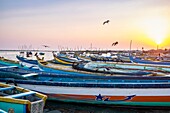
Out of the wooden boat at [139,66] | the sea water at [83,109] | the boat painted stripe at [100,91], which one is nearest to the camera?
the boat painted stripe at [100,91]

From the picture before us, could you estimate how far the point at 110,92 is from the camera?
8984 millimetres

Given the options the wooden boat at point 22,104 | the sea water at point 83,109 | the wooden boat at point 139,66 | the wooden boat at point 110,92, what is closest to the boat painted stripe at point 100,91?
the wooden boat at point 110,92

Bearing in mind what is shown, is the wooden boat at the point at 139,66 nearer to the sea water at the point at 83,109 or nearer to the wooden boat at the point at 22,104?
the sea water at the point at 83,109

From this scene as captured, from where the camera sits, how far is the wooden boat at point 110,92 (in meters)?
8.63

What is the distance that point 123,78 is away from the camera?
1046 cm

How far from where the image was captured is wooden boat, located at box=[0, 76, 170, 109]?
863 cm

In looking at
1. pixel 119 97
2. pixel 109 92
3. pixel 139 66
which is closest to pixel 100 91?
pixel 109 92

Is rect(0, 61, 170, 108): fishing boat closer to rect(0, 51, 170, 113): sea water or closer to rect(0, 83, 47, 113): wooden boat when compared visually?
rect(0, 51, 170, 113): sea water

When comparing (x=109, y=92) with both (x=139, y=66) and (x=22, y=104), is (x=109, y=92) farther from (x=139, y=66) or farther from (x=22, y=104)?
(x=139, y=66)

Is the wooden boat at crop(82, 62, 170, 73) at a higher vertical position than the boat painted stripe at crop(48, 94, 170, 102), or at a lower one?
higher

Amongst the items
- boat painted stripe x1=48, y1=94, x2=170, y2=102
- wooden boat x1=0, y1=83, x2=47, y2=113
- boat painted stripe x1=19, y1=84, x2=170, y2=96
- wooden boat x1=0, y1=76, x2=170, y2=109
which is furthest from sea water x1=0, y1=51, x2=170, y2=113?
wooden boat x1=0, y1=83, x2=47, y2=113

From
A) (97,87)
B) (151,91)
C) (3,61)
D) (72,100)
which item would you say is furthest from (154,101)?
(3,61)

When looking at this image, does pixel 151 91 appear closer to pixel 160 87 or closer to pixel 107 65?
pixel 160 87

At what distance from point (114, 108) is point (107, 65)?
10.7 m
